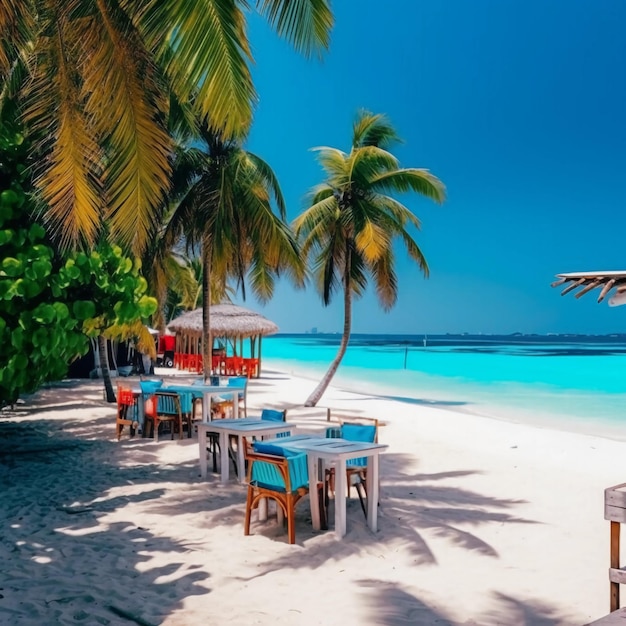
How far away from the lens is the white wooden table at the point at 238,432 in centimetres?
593

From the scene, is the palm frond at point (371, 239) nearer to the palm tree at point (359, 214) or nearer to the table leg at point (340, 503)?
the palm tree at point (359, 214)

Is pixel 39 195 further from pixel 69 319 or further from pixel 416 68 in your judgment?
pixel 416 68

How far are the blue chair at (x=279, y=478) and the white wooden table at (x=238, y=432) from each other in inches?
48.8

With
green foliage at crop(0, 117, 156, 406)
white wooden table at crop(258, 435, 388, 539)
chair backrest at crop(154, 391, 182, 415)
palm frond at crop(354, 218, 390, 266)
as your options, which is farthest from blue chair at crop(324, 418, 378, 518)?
palm frond at crop(354, 218, 390, 266)

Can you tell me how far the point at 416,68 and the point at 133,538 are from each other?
11839 centimetres

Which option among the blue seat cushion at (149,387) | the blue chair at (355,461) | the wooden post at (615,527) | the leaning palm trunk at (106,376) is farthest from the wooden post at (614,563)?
the leaning palm trunk at (106,376)

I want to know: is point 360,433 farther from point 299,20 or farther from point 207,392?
point 207,392

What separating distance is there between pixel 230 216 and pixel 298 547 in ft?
23.4

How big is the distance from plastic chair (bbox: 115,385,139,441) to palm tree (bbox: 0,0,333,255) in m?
3.34

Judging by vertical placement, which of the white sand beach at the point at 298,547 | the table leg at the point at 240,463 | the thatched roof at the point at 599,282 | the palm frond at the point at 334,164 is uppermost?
the palm frond at the point at 334,164

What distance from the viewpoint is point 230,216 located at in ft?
35.0

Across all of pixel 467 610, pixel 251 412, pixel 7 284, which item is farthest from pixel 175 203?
pixel 467 610

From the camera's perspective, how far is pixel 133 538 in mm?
4555

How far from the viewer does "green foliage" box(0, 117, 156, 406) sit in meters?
5.29
